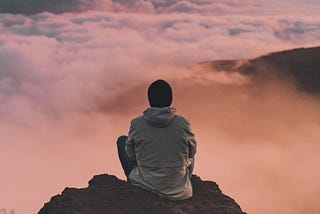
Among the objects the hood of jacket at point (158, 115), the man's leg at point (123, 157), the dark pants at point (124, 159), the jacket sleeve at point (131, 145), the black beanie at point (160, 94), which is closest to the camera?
the black beanie at point (160, 94)

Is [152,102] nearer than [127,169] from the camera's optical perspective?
Yes

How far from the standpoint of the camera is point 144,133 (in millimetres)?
7918

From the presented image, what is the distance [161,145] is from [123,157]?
42.1 inches

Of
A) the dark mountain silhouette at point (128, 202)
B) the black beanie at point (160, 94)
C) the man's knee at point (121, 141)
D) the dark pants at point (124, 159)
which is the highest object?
the black beanie at point (160, 94)

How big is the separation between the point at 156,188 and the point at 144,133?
38.1 inches

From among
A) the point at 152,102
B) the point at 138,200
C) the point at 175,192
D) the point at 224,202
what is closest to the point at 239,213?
the point at 224,202

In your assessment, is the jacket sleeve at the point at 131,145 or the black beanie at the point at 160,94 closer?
the black beanie at the point at 160,94

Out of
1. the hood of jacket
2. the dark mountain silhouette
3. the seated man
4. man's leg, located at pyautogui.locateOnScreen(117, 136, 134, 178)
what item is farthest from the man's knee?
the hood of jacket

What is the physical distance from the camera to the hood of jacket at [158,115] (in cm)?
781

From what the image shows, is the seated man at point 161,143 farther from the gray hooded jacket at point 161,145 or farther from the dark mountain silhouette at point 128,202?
the dark mountain silhouette at point 128,202

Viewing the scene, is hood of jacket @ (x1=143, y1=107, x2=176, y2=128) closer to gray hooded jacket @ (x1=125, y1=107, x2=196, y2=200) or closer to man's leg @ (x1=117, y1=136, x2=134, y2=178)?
gray hooded jacket @ (x1=125, y1=107, x2=196, y2=200)

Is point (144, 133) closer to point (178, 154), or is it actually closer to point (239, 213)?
point (178, 154)

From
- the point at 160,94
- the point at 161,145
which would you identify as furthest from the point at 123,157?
the point at 160,94

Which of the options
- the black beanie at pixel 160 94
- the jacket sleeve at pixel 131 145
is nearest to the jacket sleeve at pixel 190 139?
the black beanie at pixel 160 94
